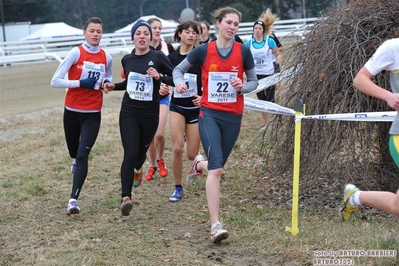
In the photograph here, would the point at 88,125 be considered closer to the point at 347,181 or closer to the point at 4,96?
the point at 347,181

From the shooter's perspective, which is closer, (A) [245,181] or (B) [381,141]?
(B) [381,141]

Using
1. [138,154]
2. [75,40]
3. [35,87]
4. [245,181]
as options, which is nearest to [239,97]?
[138,154]

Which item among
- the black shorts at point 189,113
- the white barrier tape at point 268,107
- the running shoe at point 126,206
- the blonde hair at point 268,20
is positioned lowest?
the running shoe at point 126,206

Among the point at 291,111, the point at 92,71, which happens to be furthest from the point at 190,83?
the point at 291,111

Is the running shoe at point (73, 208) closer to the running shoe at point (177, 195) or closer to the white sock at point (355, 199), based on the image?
the running shoe at point (177, 195)

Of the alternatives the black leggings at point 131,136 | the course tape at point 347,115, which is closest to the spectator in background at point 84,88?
the black leggings at point 131,136

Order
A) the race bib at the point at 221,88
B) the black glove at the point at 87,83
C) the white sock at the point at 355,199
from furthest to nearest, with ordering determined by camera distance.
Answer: the black glove at the point at 87,83, the race bib at the point at 221,88, the white sock at the point at 355,199

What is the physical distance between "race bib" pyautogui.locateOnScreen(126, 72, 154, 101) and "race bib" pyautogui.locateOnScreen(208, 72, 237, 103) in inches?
43.7

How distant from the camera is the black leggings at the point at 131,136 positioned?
7.17 metres

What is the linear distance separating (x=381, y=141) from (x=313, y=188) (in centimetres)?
104

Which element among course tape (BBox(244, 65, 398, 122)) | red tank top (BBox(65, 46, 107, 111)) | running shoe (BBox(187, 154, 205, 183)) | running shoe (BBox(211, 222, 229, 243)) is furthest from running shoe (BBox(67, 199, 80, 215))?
course tape (BBox(244, 65, 398, 122))

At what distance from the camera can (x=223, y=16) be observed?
6.49 metres

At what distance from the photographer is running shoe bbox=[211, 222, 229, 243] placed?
600cm

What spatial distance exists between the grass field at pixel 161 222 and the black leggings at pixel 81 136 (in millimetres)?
410
